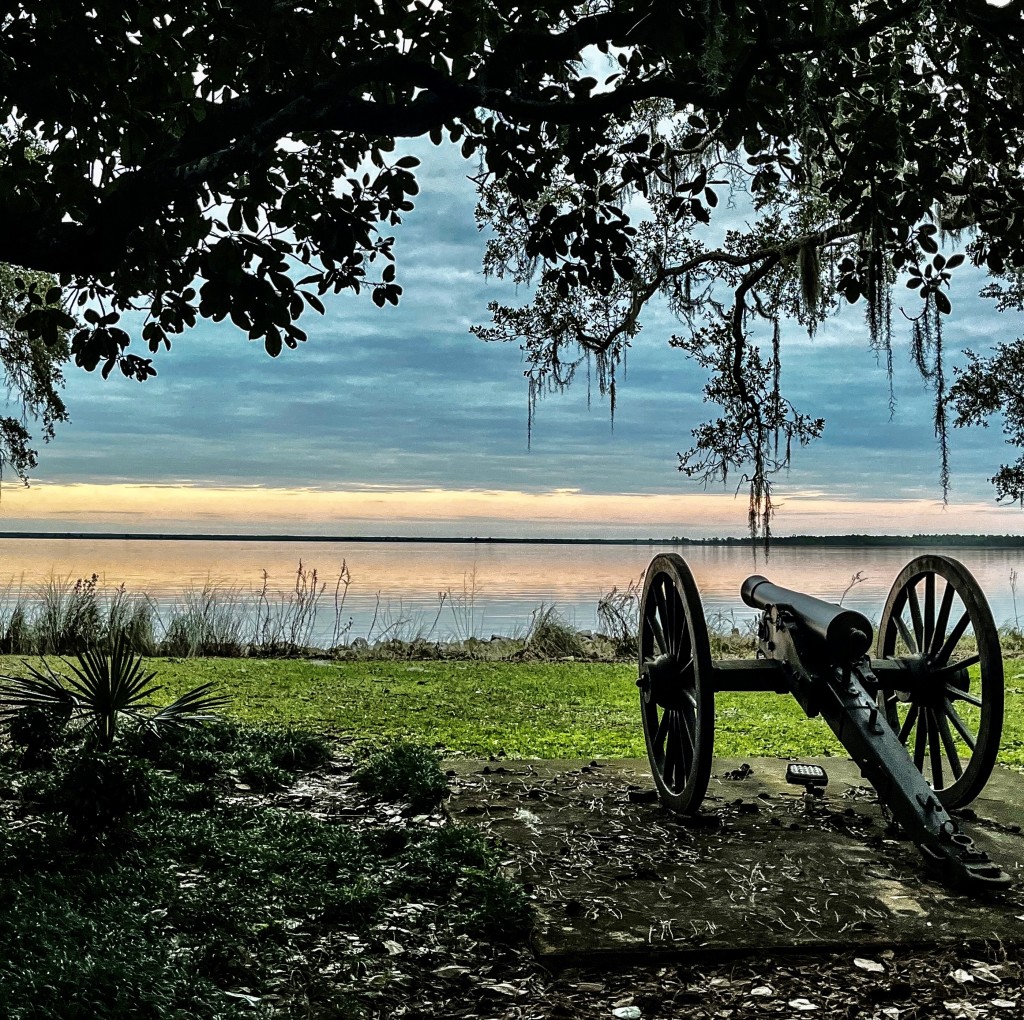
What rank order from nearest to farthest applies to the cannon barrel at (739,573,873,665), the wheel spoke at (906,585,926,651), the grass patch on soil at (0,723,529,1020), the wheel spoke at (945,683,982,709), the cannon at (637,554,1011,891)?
the grass patch on soil at (0,723,529,1020)
the cannon at (637,554,1011,891)
the cannon barrel at (739,573,873,665)
the wheel spoke at (945,683,982,709)
the wheel spoke at (906,585,926,651)

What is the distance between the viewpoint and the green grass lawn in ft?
24.1

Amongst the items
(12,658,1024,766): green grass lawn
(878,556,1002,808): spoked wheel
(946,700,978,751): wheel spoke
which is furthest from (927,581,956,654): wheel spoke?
(12,658,1024,766): green grass lawn

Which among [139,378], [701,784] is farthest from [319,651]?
[701,784]

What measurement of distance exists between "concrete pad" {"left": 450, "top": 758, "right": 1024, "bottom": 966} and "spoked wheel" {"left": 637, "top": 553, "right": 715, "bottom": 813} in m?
0.22

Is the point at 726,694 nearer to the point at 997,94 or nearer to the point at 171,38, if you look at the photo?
the point at 997,94

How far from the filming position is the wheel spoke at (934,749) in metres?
5.03

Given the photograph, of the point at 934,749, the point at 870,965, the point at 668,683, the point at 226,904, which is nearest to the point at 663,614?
the point at 668,683

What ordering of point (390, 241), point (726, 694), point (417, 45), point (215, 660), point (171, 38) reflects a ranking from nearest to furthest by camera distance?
1. point (171, 38)
2. point (417, 45)
3. point (390, 241)
4. point (726, 694)
5. point (215, 660)

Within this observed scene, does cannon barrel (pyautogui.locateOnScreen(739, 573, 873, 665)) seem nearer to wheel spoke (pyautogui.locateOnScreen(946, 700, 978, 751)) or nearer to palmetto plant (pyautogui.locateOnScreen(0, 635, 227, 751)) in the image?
wheel spoke (pyautogui.locateOnScreen(946, 700, 978, 751))

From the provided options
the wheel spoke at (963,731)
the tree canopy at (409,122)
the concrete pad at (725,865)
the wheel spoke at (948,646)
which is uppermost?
the tree canopy at (409,122)

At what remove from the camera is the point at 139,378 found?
6.35 meters

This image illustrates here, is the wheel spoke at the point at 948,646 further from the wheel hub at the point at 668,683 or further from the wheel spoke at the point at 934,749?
the wheel hub at the point at 668,683

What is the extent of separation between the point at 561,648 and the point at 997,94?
9.32 m

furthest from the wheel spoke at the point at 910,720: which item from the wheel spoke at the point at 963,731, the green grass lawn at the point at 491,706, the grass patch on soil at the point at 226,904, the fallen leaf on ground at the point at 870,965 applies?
the grass patch on soil at the point at 226,904
